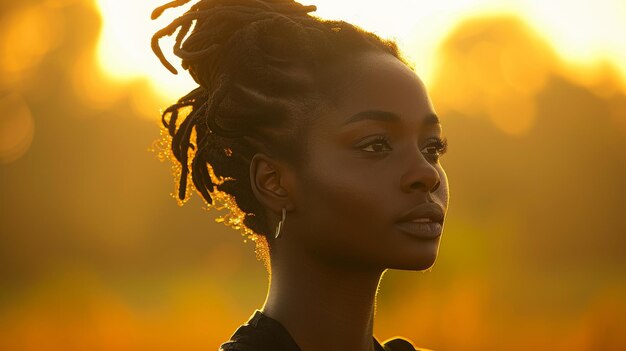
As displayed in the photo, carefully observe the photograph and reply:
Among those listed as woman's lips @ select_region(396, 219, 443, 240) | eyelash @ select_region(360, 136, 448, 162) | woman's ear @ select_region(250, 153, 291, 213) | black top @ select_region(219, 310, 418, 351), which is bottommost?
black top @ select_region(219, 310, 418, 351)

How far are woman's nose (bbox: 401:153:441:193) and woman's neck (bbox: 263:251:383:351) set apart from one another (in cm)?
64

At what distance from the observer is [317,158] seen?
531cm

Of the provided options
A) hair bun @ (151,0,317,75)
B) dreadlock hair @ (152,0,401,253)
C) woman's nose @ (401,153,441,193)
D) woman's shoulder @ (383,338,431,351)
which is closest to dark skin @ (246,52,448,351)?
woman's nose @ (401,153,441,193)

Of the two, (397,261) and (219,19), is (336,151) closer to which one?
(397,261)

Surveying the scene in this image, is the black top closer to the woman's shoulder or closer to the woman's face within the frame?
the woman's face

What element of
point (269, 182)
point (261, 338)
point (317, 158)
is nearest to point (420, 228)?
point (317, 158)

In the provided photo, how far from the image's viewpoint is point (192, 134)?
6.26 metres

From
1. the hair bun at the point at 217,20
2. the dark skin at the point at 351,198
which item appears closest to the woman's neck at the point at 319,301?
the dark skin at the point at 351,198

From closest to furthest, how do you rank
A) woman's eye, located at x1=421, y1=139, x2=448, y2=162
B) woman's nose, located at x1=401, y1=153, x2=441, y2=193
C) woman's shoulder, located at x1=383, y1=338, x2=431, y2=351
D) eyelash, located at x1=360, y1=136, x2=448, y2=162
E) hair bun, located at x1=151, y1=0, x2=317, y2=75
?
woman's nose, located at x1=401, y1=153, x2=441, y2=193, eyelash, located at x1=360, y1=136, x2=448, y2=162, woman's eye, located at x1=421, y1=139, x2=448, y2=162, hair bun, located at x1=151, y1=0, x2=317, y2=75, woman's shoulder, located at x1=383, y1=338, x2=431, y2=351

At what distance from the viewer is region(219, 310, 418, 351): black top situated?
5.31m

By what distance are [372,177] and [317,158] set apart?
34 cm

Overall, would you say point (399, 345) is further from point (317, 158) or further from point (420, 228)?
point (317, 158)

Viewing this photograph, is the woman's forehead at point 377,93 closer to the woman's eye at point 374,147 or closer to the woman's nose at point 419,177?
the woman's eye at point 374,147

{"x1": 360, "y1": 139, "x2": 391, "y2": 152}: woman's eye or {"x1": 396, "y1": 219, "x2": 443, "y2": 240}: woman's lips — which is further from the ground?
{"x1": 360, "y1": 139, "x2": 391, "y2": 152}: woman's eye
